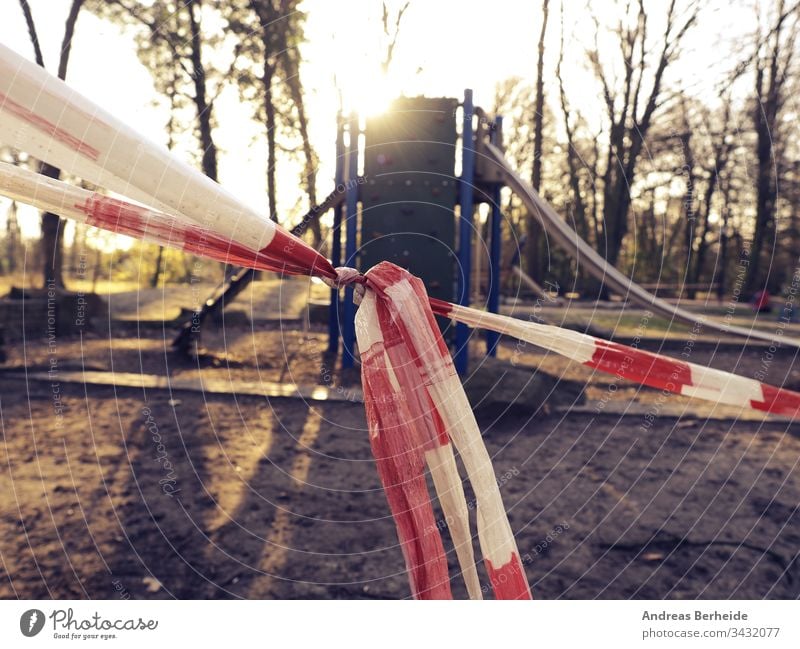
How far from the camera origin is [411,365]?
126 cm

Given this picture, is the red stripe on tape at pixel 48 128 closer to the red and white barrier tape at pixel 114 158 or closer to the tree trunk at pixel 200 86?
the red and white barrier tape at pixel 114 158

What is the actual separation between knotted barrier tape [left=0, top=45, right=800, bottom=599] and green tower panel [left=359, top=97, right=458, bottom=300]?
4856 mm

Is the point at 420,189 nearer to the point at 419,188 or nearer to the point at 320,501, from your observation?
the point at 419,188

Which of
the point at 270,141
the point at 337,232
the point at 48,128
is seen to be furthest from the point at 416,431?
the point at 337,232

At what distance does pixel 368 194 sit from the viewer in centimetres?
657

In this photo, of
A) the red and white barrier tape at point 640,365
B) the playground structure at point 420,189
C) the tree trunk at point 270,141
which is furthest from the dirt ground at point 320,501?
the tree trunk at point 270,141

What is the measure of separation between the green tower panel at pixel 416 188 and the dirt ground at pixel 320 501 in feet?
5.41

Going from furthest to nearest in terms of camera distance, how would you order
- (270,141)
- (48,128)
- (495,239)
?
(495,239) < (270,141) < (48,128)

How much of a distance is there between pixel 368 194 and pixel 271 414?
2.60m

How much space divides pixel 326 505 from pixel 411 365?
2.64m

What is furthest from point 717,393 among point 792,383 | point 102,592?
point 792,383

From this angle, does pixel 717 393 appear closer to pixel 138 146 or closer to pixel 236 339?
pixel 138 146

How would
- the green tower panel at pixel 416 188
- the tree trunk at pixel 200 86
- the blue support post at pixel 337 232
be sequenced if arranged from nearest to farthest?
the green tower panel at pixel 416 188 < the blue support post at pixel 337 232 < the tree trunk at pixel 200 86

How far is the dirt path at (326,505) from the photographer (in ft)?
9.36
